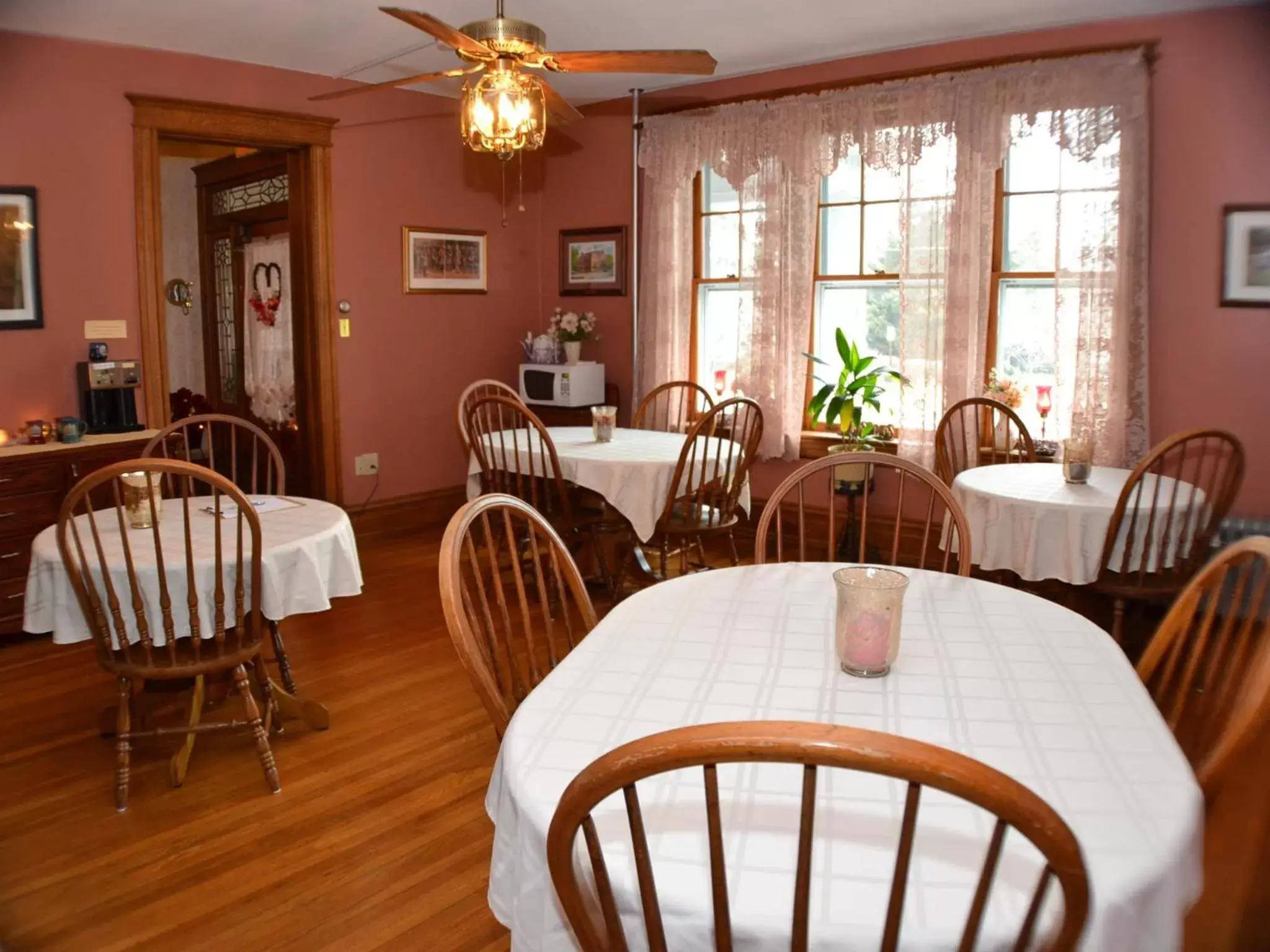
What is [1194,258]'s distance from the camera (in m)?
4.18

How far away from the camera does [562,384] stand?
571 centimetres

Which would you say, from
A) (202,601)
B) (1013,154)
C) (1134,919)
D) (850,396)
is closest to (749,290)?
(850,396)

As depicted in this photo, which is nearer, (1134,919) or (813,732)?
(813,732)

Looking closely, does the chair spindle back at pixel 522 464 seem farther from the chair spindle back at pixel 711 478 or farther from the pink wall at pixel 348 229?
the pink wall at pixel 348 229

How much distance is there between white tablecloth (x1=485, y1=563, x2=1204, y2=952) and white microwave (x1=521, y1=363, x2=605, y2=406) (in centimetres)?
388

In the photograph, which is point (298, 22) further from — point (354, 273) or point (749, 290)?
point (749, 290)

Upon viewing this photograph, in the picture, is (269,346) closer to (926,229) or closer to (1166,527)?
(926,229)

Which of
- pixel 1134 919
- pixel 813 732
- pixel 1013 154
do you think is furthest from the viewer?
pixel 1013 154

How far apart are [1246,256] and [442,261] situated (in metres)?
4.07

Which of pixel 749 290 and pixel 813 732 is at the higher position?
pixel 749 290

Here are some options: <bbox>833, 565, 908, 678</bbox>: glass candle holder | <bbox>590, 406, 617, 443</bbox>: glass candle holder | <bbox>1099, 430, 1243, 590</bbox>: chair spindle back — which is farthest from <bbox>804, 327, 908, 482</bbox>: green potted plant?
<bbox>833, 565, 908, 678</bbox>: glass candle holder

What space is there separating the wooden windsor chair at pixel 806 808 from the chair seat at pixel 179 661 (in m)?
1.86

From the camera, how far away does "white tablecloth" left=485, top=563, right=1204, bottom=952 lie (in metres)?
1.04

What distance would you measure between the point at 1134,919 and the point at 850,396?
4011 millimetres
